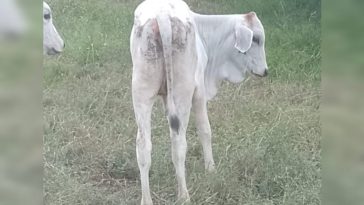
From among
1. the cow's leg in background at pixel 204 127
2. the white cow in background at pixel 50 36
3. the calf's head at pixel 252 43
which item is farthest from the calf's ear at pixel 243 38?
the white cow in background at pixel 50 36

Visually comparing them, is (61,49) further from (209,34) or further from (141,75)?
(209,34)

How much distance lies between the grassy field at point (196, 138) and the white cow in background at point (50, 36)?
0.03 metres

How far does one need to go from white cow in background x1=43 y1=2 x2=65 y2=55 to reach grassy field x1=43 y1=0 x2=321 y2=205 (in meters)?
0.03

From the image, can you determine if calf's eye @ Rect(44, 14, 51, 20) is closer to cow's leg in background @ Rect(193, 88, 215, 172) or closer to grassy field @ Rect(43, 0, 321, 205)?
grassy field @ Rect(43, 0, 321, 205)

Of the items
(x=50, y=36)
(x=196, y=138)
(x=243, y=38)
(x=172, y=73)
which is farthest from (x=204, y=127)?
(x=50, y=36)

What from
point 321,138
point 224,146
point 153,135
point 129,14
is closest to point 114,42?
point 129,14

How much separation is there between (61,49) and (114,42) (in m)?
0.20

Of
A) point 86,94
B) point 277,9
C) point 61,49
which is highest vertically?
point 277,9

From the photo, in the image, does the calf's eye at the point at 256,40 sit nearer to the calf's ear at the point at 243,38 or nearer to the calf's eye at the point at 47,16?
the calf's ear at the point at 243,38

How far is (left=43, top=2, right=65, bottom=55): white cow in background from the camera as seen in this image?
7.59ft

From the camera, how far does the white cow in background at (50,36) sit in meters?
2.31

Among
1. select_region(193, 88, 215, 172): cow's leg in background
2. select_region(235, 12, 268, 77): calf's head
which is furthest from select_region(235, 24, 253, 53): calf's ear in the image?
select_region(193, 88, 215, 172): cow's leg in background

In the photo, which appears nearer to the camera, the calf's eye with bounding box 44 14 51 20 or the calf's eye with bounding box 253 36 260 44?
the calf's eye with bounding box 44 14 51 20

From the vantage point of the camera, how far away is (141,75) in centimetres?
233
